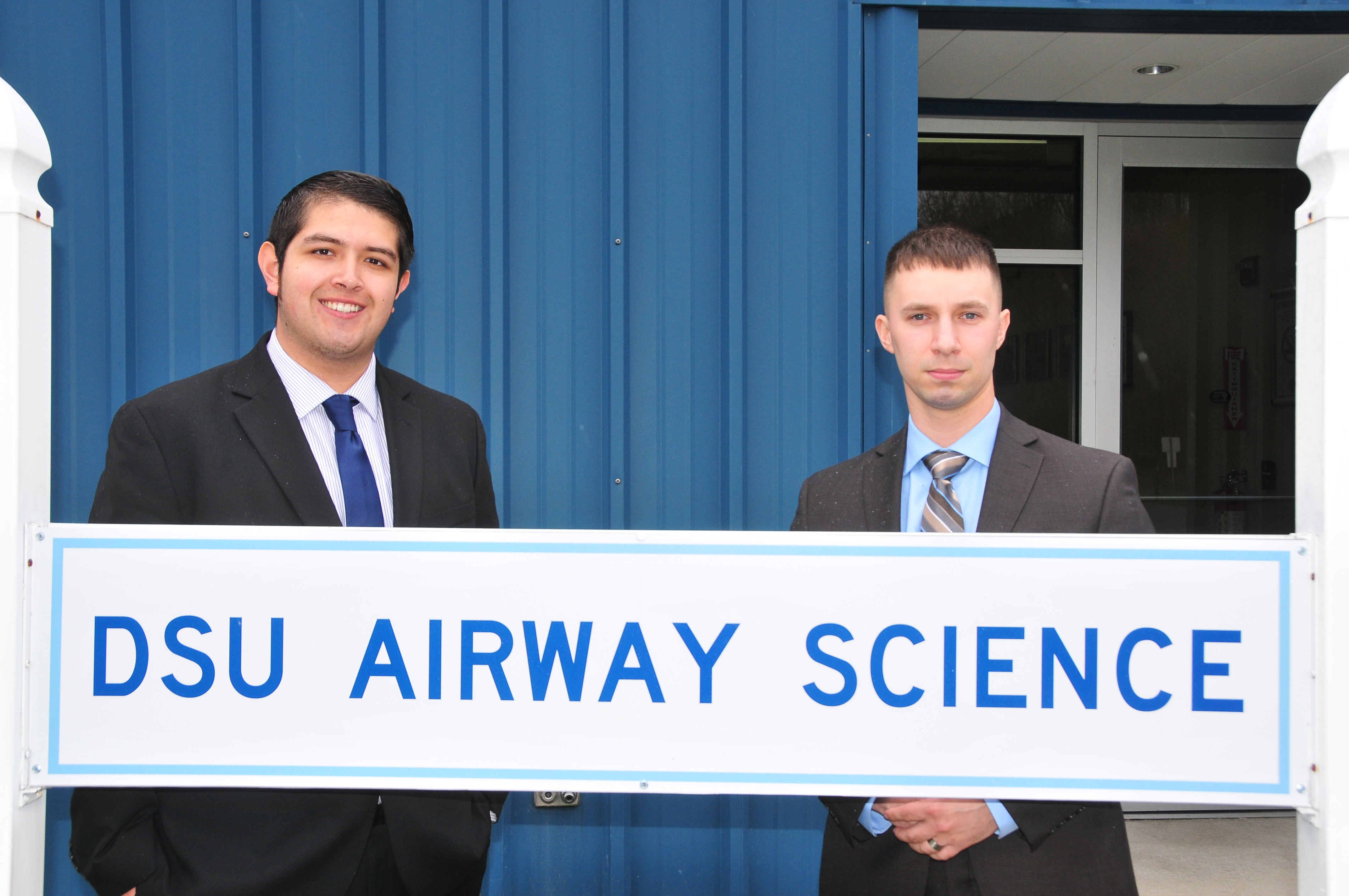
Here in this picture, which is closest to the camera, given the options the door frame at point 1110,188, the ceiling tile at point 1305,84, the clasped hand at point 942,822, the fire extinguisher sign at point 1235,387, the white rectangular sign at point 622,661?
the white rectangular sign at point 622,661

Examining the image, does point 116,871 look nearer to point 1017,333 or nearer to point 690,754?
point 690,754

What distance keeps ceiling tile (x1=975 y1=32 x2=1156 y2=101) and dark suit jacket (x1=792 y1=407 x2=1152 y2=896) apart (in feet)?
8.16

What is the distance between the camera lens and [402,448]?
1.76 metres

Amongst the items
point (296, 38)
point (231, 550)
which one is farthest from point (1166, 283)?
point (231, 550)

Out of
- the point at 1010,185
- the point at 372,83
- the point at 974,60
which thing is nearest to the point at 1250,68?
the point at 1010,185

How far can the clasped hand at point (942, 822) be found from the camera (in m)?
1.39

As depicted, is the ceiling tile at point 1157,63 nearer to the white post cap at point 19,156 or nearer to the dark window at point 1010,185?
the dark window at point 1010,185

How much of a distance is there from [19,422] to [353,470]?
569 mm

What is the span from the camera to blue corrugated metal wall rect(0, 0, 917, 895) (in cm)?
251

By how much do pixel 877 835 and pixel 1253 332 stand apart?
462 centimetres

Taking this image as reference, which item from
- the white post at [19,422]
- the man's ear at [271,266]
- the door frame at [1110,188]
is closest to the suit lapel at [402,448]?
the man's ear at [271,266]

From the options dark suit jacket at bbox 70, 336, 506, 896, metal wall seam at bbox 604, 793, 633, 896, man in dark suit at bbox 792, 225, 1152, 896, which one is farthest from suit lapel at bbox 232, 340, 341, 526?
metal wall seam at bbox 604, 793, 633, 896

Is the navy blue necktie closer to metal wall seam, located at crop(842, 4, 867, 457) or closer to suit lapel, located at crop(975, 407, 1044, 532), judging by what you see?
suit lapel, located at crop(975, 407, 1044, 532)

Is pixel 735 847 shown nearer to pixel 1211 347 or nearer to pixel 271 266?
pixel 271 266
